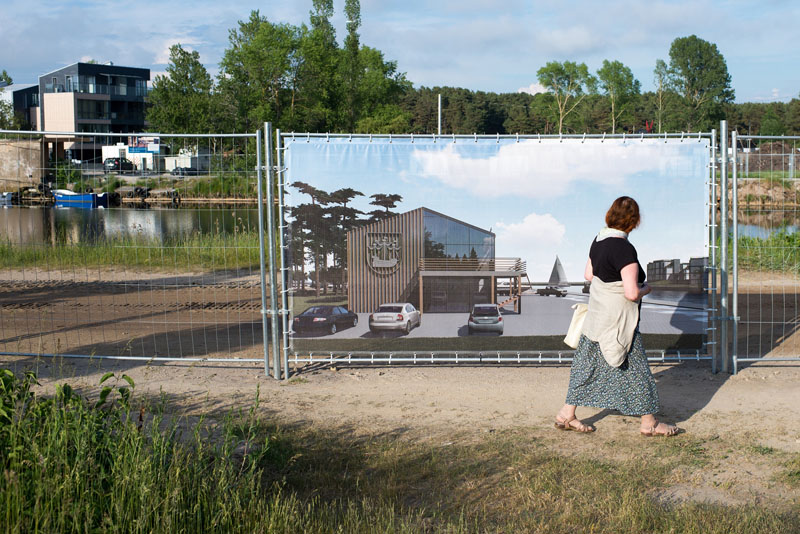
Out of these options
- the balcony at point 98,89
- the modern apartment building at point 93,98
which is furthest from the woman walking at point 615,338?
the balcony at point 98,89

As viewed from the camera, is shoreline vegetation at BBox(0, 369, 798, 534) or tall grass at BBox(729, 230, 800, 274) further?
tall grass at BBox(729, 230, 800, 274)

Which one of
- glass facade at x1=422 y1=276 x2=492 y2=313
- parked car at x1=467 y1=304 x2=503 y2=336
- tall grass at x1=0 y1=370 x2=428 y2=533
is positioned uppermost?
glass facade at x1=422 y1=276 x2=492 y2=313

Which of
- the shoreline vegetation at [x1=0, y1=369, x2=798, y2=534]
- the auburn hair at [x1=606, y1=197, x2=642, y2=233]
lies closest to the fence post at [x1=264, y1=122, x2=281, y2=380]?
the shoreline vegetation at [x1=0, y1=369, x2=798, y2=534]

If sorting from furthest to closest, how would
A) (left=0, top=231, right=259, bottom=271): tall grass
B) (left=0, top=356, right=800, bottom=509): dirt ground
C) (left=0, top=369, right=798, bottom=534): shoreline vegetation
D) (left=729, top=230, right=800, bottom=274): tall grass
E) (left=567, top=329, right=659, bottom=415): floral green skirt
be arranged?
(left=729, top=230, right=800, bottom=274): tall grass
(left=0, top=231, right=259, bottom=271): tall grass
(left=567, top=329, right=659, bottom=415): floral green skirt
(left=0, top=356, right=800, bottom=509): dirt ground
(left=0, top=369, right=798, bottom=534): shoreline vegetation

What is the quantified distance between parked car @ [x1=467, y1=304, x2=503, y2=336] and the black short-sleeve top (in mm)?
1899

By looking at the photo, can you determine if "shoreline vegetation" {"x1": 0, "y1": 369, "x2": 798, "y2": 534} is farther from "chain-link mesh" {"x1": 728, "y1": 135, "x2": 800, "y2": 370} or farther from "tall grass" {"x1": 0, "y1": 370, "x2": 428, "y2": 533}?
"chain-link mesh" {"x1": 728, "y1": 135, "x2": 800, "y2": 370}

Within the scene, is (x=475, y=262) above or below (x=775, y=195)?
below

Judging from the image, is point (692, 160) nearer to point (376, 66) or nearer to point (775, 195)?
point (775, 195)

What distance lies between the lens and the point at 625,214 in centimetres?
587

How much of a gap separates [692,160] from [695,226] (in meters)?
0.63


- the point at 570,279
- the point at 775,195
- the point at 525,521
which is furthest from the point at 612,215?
the point at 775,195

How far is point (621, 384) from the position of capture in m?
6.03

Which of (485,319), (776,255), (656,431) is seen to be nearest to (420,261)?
(485,319)

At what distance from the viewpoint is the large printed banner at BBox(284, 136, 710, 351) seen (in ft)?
25.1
